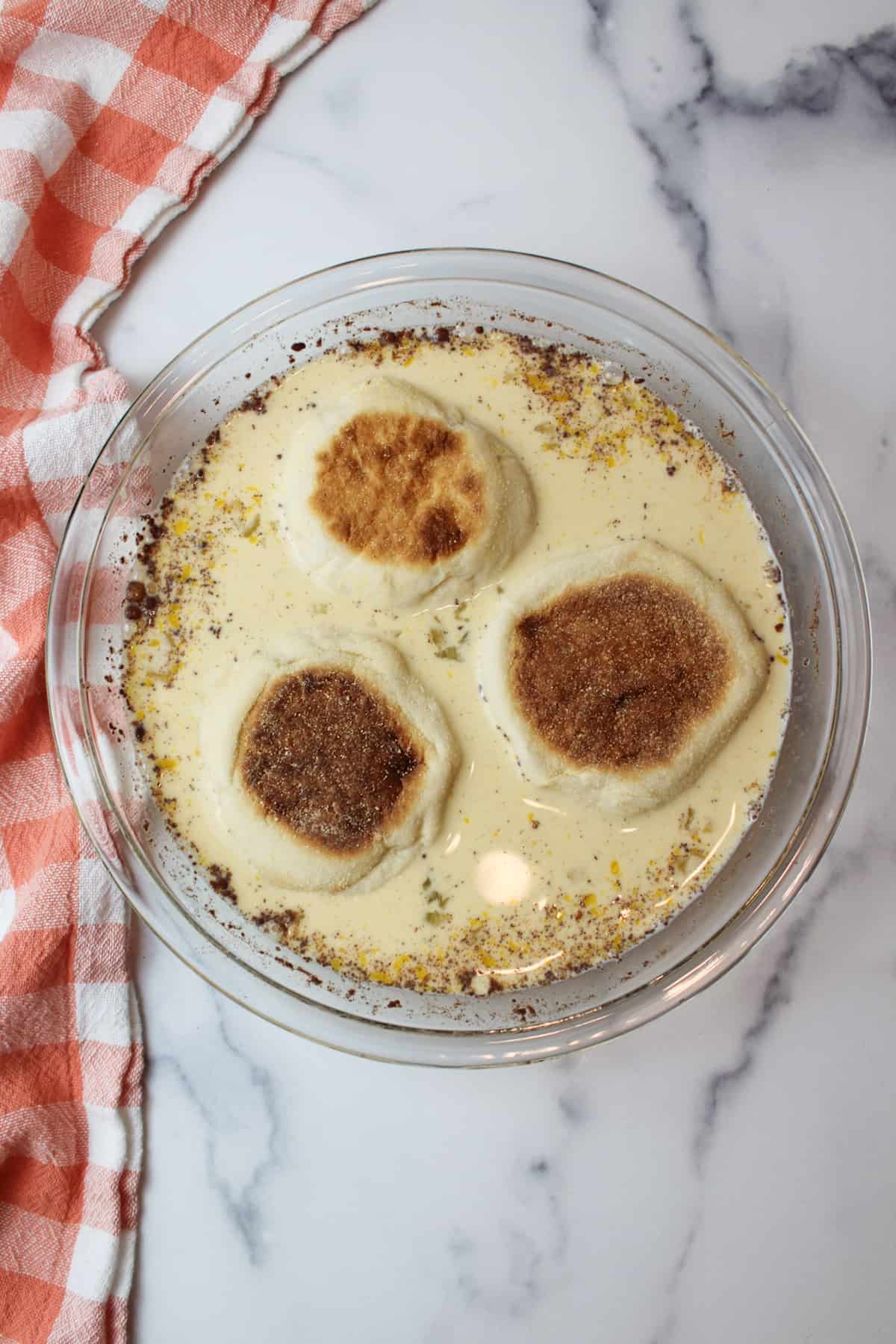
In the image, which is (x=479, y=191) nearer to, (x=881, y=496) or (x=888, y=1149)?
(x=881, y=496)

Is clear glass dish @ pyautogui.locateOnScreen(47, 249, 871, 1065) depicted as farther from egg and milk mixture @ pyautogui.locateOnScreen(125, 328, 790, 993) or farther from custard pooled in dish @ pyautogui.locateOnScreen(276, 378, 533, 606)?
custard pooled in dish @ pyautogui.locateOnScreen(276, 378, 533, 606)

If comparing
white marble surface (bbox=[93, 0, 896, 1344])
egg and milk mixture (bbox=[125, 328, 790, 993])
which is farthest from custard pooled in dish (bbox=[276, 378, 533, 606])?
white marble surface (bbox=[93, 0, 896, 1344])

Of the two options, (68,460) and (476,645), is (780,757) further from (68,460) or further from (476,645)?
(68,460)

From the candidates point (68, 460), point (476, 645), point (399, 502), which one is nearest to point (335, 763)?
point (476, 645)

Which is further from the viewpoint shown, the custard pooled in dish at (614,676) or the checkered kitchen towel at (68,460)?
the checkered kitchen towel at (68,460)

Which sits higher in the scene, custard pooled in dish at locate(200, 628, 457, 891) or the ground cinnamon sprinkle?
the ground cinnamon sprinkle

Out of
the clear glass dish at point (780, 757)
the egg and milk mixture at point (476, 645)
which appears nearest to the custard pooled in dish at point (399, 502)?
the egg and milk mixture at point (476, 645)

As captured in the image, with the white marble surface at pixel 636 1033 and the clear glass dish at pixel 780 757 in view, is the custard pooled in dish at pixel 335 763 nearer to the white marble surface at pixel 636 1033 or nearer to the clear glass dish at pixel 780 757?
the clear glass dish at pixel 780 757
